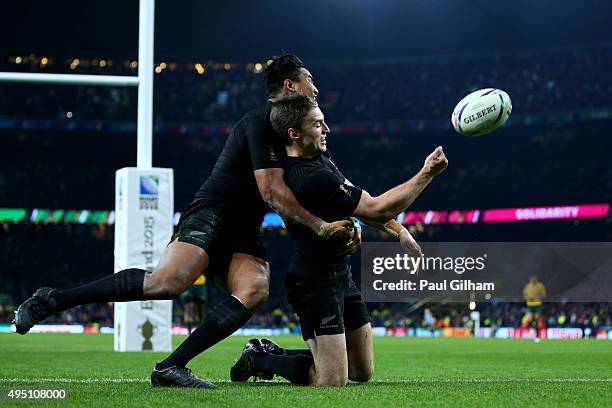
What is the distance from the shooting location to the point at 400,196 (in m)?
4.61

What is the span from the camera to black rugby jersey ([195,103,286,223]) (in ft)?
16.7

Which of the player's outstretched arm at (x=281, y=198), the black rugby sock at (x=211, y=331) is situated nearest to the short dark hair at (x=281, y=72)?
the player's outstretched arm at (x=281, y=198)

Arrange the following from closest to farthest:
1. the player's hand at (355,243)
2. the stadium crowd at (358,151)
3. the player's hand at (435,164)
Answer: the player's hand at (435,164) → the player's hand at (355,243) → the stadium crowd at (358,151)

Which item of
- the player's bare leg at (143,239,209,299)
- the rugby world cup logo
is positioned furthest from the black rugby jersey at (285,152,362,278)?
the rugby world cup logo

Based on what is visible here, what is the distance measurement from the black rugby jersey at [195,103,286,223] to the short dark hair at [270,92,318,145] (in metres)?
0.07

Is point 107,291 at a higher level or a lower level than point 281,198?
lower

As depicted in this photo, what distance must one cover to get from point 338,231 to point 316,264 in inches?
20.9

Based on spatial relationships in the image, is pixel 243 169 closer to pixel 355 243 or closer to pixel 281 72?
pixel 281 72

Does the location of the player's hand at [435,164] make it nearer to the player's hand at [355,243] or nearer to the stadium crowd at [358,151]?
the player's hand at [355,243]

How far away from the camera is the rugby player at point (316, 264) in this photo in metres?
4.97

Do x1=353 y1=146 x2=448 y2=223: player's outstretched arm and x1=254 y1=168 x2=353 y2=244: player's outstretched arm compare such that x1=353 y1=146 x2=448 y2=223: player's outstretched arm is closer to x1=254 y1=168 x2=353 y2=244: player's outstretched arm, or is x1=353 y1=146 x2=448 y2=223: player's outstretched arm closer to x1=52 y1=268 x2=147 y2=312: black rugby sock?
x1=254 y1=168 x2=353 y2=244: player's outstretched arm

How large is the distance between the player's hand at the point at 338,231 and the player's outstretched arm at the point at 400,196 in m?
0.11

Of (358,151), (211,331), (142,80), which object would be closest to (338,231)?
(211,331)

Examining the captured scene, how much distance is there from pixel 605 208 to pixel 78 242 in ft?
66.6
